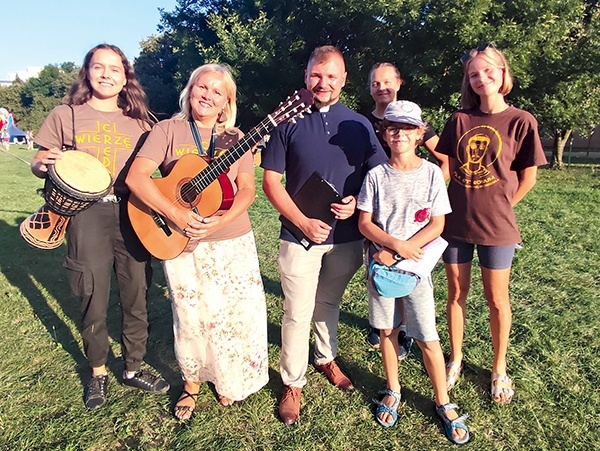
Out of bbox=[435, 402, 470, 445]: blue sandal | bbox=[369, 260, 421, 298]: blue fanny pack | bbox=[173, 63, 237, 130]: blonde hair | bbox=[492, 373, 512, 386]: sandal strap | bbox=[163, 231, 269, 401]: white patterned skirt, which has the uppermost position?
bbox=[173, 63, 237, 130]: blonde hair

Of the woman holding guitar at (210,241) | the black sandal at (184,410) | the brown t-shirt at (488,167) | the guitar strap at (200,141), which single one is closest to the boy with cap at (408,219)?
the brown t-shirt at (488,167)

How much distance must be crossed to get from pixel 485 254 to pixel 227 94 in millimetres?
1996

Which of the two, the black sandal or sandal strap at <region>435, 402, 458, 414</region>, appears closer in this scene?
sandal strap at <region>435, 402, 458, 414</region>

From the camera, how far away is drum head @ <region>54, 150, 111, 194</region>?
2795mm

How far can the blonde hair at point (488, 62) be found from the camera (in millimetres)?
2895

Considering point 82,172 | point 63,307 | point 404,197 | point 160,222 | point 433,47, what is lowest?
point 63,307

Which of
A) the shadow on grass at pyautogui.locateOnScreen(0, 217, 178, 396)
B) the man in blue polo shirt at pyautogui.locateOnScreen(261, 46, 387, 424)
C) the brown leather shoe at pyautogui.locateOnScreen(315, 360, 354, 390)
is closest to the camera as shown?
the man in blue polo shirt at pyautogui.locateOnScreen(261, 46, 387, 424)

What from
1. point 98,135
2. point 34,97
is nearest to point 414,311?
point 98,135

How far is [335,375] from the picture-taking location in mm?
3426

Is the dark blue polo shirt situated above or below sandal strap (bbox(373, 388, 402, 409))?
above

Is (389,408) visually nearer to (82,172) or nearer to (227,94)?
(227,94)

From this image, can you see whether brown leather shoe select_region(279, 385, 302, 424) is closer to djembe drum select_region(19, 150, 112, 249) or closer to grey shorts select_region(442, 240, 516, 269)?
grey shorts select_region(442, 240, 516, 269)

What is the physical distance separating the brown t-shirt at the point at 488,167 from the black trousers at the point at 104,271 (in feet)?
7.26

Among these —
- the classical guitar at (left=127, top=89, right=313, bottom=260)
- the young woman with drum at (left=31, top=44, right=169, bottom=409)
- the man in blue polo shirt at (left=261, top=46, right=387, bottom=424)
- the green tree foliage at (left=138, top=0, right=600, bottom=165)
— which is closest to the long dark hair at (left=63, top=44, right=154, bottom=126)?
the young woman with drum at (left=31, top=44, right=169, bottom=409)
